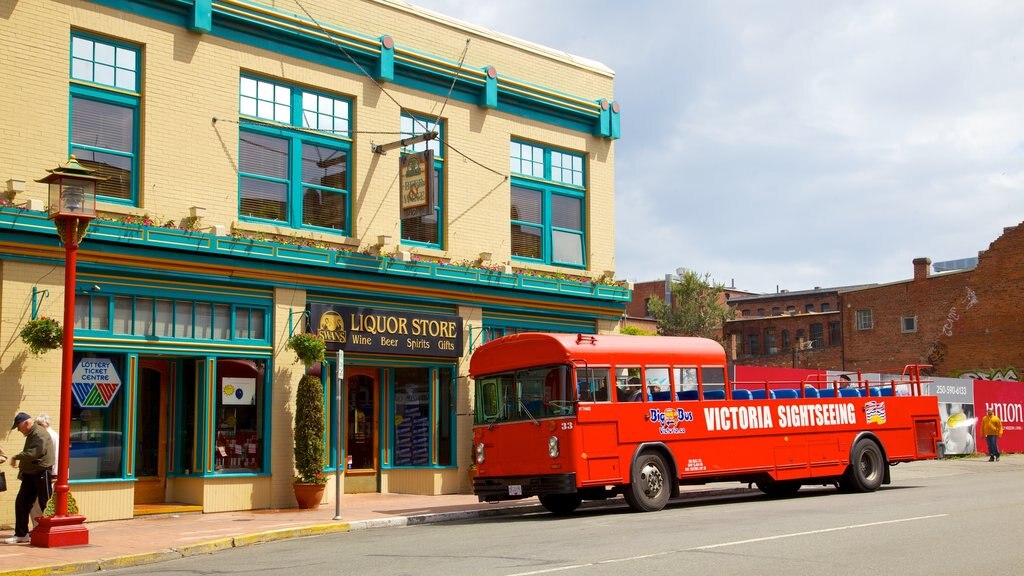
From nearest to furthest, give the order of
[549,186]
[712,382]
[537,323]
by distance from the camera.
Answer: [712,382] < [537,323] < [549,186]

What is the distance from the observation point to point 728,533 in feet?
41.8

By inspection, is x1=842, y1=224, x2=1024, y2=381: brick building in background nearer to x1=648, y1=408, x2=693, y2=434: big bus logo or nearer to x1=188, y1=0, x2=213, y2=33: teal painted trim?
x1=648, y1=408, x2=693, y2=434: big bus logo

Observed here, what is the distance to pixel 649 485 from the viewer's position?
1700 cm

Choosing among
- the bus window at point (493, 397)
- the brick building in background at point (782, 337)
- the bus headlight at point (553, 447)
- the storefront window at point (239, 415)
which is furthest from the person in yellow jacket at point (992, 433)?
the brick building in background at point (782, 337)

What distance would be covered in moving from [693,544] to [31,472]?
8.64 m

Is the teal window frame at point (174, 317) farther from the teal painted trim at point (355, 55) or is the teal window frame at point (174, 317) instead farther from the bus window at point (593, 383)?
the bus window at point (593, 383)

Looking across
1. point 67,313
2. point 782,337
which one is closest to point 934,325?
point 782,337

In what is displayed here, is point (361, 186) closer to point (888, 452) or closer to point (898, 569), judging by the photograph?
point (888, 452)

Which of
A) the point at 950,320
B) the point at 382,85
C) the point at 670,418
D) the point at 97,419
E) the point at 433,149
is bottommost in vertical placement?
the point at 670,418

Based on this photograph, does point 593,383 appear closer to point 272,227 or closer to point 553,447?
point 553,447

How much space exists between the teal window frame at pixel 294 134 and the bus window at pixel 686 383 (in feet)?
22.9

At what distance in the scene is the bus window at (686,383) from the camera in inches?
701

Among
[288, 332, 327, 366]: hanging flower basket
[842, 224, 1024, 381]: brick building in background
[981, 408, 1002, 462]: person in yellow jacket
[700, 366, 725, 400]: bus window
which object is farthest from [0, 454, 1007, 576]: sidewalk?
[842, 224, 1024, 381]: brick building in background

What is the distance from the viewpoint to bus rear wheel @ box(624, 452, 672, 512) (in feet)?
54.7
